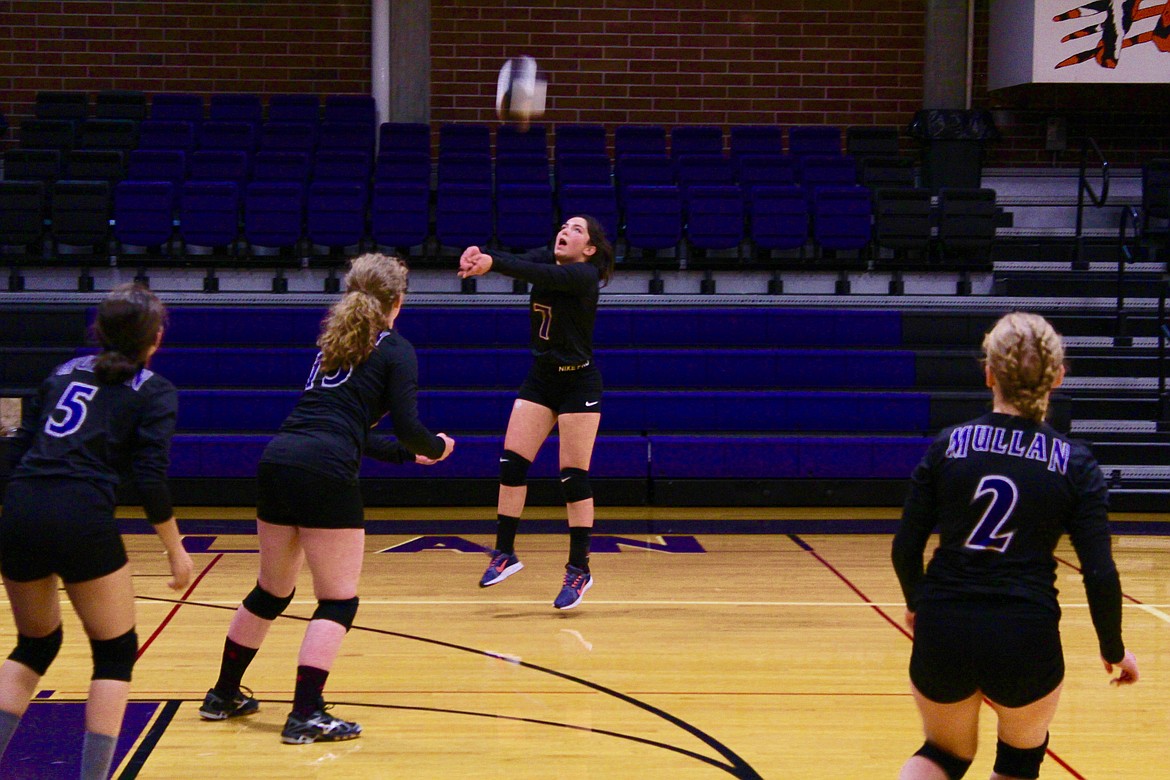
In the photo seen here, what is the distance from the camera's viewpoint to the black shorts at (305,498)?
323 cm

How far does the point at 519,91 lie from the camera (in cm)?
870

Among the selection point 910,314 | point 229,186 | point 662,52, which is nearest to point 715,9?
point 662,52

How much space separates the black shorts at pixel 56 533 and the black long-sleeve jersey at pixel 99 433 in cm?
4

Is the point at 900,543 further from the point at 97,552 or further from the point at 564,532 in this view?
the point at 564,532

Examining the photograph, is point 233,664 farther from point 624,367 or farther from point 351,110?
point 351,110

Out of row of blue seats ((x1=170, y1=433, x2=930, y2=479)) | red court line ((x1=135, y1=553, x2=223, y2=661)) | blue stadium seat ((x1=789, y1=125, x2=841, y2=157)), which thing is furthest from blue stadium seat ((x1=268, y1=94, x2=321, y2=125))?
red court line ((x1=135, y1=553, x2=223, y2=661))

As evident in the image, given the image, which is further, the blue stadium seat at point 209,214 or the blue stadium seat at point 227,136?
the blue stadium seat at point 227,136

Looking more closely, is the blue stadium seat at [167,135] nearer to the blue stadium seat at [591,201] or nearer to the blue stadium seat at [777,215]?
the blue stadium seat at [591,201]

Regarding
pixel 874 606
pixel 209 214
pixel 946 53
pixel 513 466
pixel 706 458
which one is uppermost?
pixel 946 53

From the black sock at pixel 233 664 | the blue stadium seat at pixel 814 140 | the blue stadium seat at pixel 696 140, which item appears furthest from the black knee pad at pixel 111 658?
the blue stadium seat at pixel 814 140

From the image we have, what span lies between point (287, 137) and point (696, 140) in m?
3.82

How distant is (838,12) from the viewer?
1223 cm

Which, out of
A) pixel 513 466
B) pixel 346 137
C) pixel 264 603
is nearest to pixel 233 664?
pixel 264 603

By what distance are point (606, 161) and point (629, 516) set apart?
428cm
